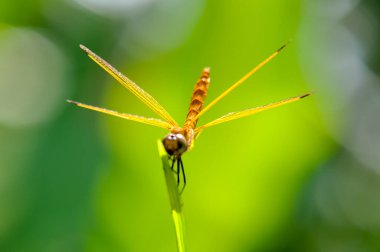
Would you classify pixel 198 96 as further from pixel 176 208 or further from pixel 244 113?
pixel 176 208

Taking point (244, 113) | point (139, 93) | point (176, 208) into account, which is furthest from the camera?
point (139, 93)

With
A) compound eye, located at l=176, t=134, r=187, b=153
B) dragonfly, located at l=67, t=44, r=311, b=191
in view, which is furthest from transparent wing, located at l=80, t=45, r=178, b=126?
compound eye, located at l=176, t=134, r=187, b=153

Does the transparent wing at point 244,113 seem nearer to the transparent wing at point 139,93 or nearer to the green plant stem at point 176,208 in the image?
the transparent wing at point 139,93

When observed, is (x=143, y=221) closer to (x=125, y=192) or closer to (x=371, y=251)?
(x=125, y=192)

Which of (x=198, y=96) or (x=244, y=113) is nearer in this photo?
(x=244, y=113)

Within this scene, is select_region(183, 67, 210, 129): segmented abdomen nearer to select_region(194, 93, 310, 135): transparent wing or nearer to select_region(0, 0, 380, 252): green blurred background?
select_region(0, 0, 380, 252): green blurred background

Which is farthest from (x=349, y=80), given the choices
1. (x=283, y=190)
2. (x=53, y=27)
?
(x=53, y=27)

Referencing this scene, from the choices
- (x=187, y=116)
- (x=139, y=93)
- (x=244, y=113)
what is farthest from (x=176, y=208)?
(x=187, y=116)
